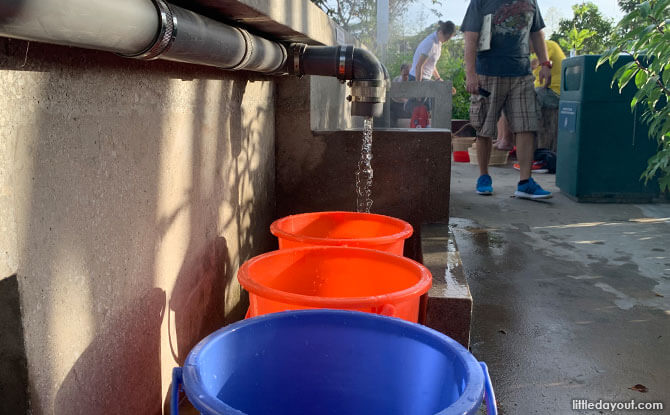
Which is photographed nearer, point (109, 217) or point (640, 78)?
point (109, 217)

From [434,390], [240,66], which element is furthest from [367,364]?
[240,66]

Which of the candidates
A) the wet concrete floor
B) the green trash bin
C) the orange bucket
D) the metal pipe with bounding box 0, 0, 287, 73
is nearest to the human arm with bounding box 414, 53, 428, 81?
the green trash bin

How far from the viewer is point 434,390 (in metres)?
1.49

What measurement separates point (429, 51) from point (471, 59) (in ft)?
15.3

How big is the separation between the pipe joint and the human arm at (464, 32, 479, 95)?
446 centimetres

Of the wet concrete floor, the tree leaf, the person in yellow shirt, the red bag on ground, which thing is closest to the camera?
the wet concrete floor

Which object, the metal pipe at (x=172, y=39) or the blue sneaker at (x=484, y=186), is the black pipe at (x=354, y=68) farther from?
the blue sneaker at (x=484, y=186)

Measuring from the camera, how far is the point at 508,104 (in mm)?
5711

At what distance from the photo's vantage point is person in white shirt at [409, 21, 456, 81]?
9602 mm

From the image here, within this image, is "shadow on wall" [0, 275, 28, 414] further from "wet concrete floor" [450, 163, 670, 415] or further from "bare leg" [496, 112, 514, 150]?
"bare leg" [496, 112, 514, 150]

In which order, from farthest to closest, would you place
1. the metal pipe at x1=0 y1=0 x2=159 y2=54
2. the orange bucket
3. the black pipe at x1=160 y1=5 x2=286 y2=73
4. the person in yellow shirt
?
the person in yellow shirt → the orange bucket → the black pipe at x1=160 y1=5 x2=286 y2=73 → the metal pipe at x1=0 y1=0 x2=159 y2=54

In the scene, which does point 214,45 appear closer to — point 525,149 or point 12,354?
point 12,354

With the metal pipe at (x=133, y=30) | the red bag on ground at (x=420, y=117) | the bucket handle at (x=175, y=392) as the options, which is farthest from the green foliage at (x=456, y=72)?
the bucket handle at (x=175, y=392)

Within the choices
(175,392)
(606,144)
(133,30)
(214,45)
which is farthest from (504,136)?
(175,392)
